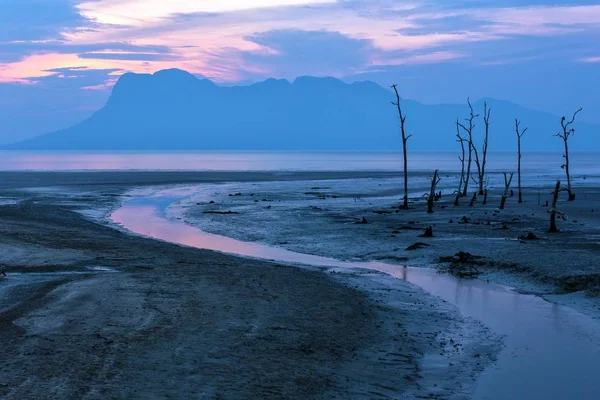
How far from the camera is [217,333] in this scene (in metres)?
10.7

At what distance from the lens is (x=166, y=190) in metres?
60.6

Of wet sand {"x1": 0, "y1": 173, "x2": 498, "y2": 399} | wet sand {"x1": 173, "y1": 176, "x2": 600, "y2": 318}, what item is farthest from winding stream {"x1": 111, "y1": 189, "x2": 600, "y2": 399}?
wet sand {"x1": 173, "y1": 176, "x2": 600, "y2": 318}

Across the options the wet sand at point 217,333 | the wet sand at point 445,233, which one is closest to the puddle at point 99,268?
the wet sand at point 217,333

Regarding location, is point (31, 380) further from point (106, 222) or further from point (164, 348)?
point (106, 222)

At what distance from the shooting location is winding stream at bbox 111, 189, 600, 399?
959 cm

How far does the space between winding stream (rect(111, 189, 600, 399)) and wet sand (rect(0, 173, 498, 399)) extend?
41 cm

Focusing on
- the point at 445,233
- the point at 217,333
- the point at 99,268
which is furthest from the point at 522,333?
the point at 445,233

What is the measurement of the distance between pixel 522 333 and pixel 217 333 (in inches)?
227

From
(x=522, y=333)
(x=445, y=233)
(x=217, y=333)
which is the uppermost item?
(x=217, y=333)

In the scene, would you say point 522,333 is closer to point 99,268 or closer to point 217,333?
point 217,333

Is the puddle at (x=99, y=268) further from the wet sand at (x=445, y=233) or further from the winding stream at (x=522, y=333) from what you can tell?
the wet sand at (x=445, y=233)

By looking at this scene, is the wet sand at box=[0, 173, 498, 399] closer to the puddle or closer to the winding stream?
the puddle

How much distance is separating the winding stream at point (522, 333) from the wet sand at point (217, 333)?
41 cm

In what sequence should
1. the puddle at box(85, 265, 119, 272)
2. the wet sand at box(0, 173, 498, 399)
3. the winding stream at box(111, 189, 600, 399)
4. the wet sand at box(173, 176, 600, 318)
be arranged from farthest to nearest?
the wet sand at box(173, 176, 600, 318) < the puddle at box(85, 265, 119, 272) < the winding stream at box(111, 189, 600, 399) < the wet sand at box(0, 173, 498, 399)
